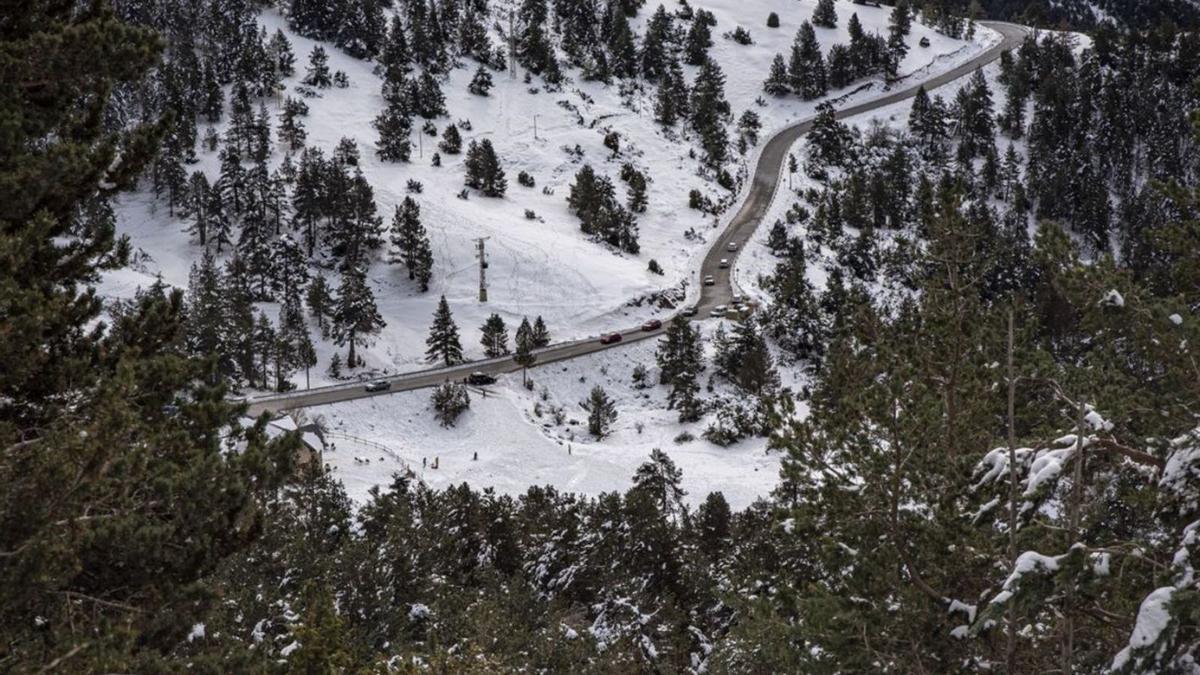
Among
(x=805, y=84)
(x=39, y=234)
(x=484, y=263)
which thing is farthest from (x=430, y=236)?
(x=39, y=234)

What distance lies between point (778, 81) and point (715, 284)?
48.0 m

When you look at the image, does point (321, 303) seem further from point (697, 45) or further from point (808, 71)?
point (808, 71)

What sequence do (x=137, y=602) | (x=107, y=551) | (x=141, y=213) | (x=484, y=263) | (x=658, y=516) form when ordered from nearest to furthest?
(x=107, y=551) → (x=137, y=602) → (x=658, y=516) → (x=484, y=263) → (x=141, y=213)

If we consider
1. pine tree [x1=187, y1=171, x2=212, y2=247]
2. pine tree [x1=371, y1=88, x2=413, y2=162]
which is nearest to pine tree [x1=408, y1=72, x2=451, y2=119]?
pine tree [x1=371, y1=88, x2=413, y2=162]

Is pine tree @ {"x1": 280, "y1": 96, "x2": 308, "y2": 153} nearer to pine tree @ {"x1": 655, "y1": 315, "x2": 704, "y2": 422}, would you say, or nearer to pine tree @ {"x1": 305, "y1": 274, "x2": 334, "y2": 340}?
pine tree @ {"x1": 305, "y1": 274, "x2": 334, "y2": 340}

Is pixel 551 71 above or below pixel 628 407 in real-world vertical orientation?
above

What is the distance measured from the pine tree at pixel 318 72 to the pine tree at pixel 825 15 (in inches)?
2682

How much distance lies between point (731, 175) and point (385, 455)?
5456 cm

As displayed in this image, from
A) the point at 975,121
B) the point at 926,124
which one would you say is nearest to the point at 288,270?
the point at 926,124

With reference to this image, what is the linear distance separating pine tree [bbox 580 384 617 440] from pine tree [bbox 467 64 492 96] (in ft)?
156

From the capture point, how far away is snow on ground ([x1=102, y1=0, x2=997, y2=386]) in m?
67.6

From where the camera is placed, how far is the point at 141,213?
74312 millimetres

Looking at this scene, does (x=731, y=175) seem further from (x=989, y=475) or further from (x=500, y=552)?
(x=989, y=475)

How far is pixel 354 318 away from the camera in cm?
6019
